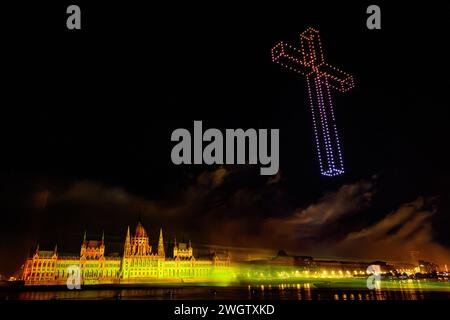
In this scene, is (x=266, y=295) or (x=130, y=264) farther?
(x=130, y=264)

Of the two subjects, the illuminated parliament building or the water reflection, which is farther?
the illuminated parliament building

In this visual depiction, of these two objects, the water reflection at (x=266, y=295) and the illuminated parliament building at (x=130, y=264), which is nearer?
the water reflection at (x=266, y=295)

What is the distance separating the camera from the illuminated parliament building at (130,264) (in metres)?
32.9

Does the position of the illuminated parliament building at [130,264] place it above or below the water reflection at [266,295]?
above

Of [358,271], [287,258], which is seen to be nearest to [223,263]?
[287,258]

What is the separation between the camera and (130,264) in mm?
37781

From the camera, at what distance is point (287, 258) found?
57.2 m

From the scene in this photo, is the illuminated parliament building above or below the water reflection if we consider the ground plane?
above

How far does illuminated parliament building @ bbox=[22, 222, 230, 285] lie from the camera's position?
32.9m

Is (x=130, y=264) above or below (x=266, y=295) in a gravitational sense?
above
